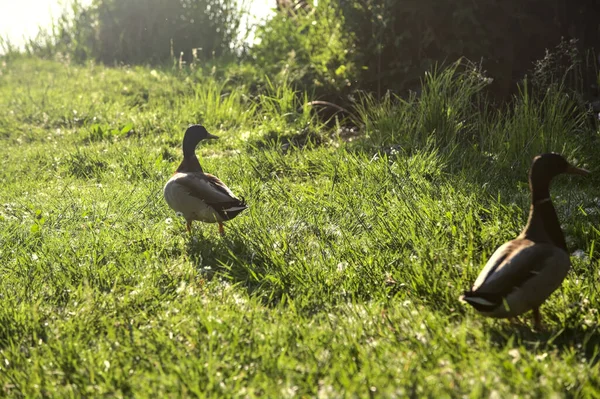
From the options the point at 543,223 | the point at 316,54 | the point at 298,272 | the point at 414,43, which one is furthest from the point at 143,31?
the point at 543,223

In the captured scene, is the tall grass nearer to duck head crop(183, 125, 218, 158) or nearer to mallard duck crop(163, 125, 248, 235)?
duck head crop(183, 125, 218, 158)

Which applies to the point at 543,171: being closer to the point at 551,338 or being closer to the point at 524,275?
the point at 524,275

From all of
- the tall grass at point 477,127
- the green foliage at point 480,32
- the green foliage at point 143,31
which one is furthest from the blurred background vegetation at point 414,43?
the green foliage at point 143,31

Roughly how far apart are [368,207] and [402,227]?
1.99 feet

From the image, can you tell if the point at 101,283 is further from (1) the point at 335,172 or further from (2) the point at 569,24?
(2) the point at 569,24

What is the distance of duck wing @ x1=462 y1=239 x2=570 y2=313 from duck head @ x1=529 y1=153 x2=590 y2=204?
35cm

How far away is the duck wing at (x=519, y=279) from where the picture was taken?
334 cm

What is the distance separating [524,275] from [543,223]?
1.24ft

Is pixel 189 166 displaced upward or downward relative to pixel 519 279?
upward

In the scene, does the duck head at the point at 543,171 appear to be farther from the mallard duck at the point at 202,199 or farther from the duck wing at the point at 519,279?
the mallard duck at the point at 202,199

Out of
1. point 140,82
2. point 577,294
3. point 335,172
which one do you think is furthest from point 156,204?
point 140,82

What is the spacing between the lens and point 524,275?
338cm

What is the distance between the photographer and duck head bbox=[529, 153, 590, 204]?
12.1ft

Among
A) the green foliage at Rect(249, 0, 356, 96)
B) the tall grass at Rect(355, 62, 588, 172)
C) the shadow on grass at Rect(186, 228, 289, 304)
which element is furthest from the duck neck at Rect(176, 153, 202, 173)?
the green foliage at Rect(249, 0, 356, 96)
